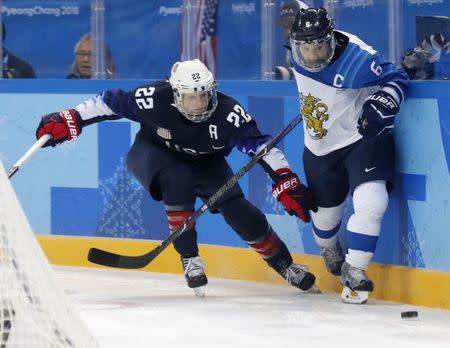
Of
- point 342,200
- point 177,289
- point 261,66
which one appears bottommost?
point 177,289

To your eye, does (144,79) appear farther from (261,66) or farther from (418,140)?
(418,140)

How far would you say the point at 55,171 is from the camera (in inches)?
282

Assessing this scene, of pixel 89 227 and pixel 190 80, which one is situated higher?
pixel 190 80

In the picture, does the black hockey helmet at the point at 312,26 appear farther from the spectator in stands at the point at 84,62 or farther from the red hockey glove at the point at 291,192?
the spectator in stands at the point at 84,62

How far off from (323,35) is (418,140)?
54 centimetres

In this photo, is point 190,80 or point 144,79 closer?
point 190,80

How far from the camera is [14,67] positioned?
7.50 metres

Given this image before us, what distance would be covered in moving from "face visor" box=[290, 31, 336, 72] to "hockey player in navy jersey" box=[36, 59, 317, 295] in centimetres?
38

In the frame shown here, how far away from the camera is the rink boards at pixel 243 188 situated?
18.4ft

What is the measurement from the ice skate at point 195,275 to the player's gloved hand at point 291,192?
0.46 m

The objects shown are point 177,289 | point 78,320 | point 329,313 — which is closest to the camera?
point 78,320

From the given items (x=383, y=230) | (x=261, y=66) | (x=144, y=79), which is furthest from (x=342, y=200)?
(x=144, y=79)

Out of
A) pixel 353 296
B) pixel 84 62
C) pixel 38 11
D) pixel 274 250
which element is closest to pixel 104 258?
pixel 274 250

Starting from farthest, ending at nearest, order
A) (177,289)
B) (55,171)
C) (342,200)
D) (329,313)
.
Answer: (55,171)
(177,289)
(342,200)
(329,313)
